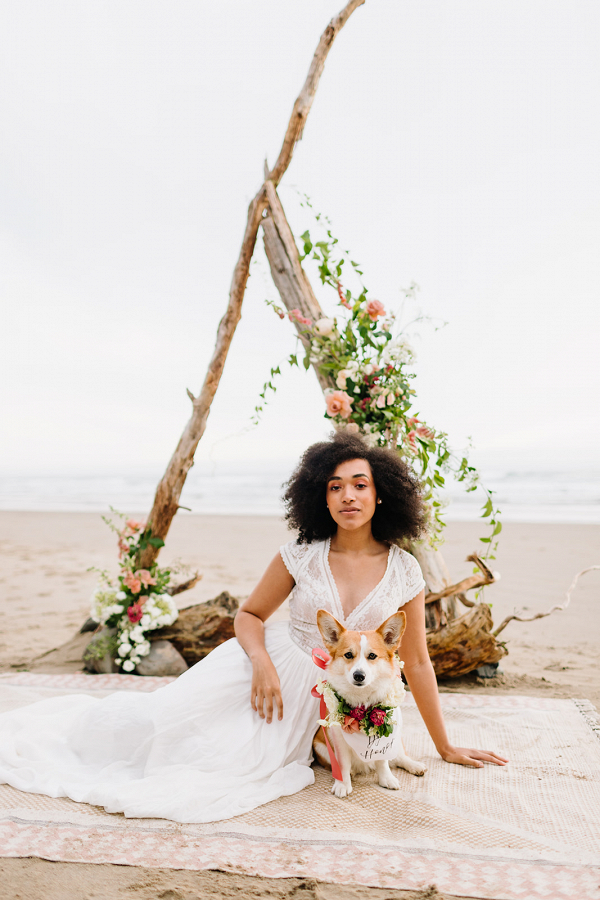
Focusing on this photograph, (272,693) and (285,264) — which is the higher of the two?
(285,264)

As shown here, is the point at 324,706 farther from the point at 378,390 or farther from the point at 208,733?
the point at 378,390

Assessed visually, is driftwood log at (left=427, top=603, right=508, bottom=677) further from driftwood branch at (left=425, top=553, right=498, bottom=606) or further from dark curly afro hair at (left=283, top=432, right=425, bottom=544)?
dark curly afro hair at (left=283, top=432, right=425, bottom=544)

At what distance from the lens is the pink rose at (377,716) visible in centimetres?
240

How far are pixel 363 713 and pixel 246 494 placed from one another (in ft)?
64.7

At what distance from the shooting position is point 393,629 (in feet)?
7.99

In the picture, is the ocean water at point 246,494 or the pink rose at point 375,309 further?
the ocean water at point 246,494

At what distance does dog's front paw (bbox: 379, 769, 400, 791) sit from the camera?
265 centimetres

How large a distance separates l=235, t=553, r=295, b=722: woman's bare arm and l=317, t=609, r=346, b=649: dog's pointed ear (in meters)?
0.44

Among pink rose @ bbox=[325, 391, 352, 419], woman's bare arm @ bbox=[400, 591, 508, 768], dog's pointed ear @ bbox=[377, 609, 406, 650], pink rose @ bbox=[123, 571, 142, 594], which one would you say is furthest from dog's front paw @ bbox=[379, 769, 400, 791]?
pink rose @ bbox=[123, 571, 142, 594]

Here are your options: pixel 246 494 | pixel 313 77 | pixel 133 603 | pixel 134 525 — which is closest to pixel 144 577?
pixel 133 603

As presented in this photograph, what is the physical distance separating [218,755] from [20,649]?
10.9 ft

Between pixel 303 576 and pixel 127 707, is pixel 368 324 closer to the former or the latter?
pixel 303 576

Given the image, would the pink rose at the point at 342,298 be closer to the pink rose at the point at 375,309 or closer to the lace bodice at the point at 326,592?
the pink rose at the point at 375,309

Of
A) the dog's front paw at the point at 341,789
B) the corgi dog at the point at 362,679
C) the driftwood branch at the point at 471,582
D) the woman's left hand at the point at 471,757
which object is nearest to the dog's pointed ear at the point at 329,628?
the corgi dog at the point at 362,679
